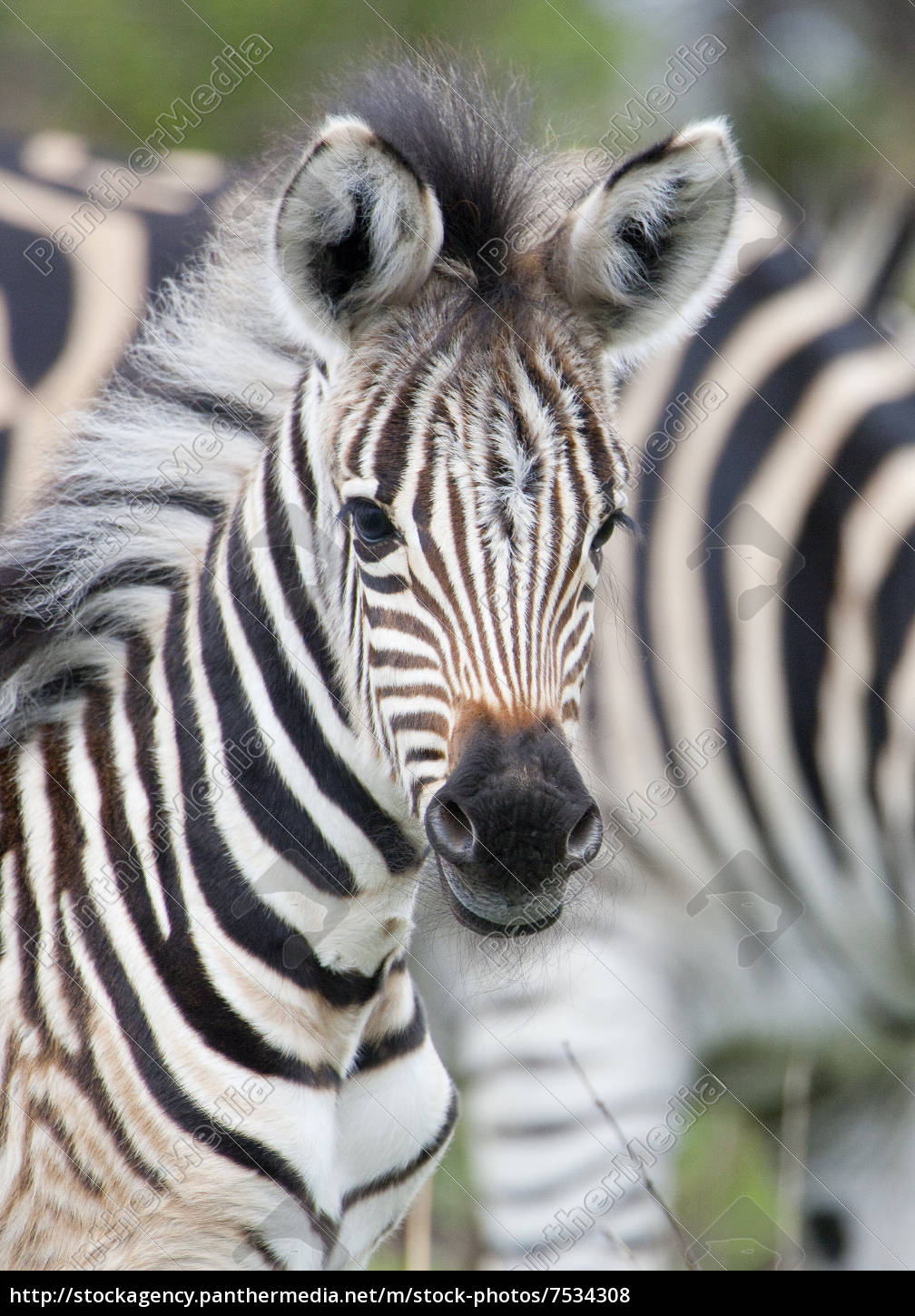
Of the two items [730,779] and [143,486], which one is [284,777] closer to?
[143,486]

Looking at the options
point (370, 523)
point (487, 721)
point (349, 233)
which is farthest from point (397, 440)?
point (487, 721)

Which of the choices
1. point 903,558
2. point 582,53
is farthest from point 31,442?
point 582,53

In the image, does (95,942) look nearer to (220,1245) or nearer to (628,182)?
(220,1245)

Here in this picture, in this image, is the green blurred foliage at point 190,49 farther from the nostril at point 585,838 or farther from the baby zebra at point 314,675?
the nostril at point 585,838

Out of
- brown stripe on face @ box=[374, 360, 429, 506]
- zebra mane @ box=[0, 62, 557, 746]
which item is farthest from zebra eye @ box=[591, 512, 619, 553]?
zebra mane @ box=[0, 62, 557, 746]

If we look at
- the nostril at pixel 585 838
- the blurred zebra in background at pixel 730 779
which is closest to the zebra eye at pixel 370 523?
the nostril at pixel 585 838

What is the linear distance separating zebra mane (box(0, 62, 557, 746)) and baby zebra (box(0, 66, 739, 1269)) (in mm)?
11

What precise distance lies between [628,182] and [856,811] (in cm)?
300

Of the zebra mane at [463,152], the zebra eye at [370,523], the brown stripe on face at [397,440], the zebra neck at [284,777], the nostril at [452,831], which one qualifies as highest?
the zebra mane at [463,152]

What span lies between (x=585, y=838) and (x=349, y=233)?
1.49 m

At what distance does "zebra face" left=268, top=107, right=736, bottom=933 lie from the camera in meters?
2.80

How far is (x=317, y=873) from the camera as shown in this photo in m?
3.35

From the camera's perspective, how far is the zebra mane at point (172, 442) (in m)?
3.46

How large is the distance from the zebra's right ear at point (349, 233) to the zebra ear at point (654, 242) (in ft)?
1.28
